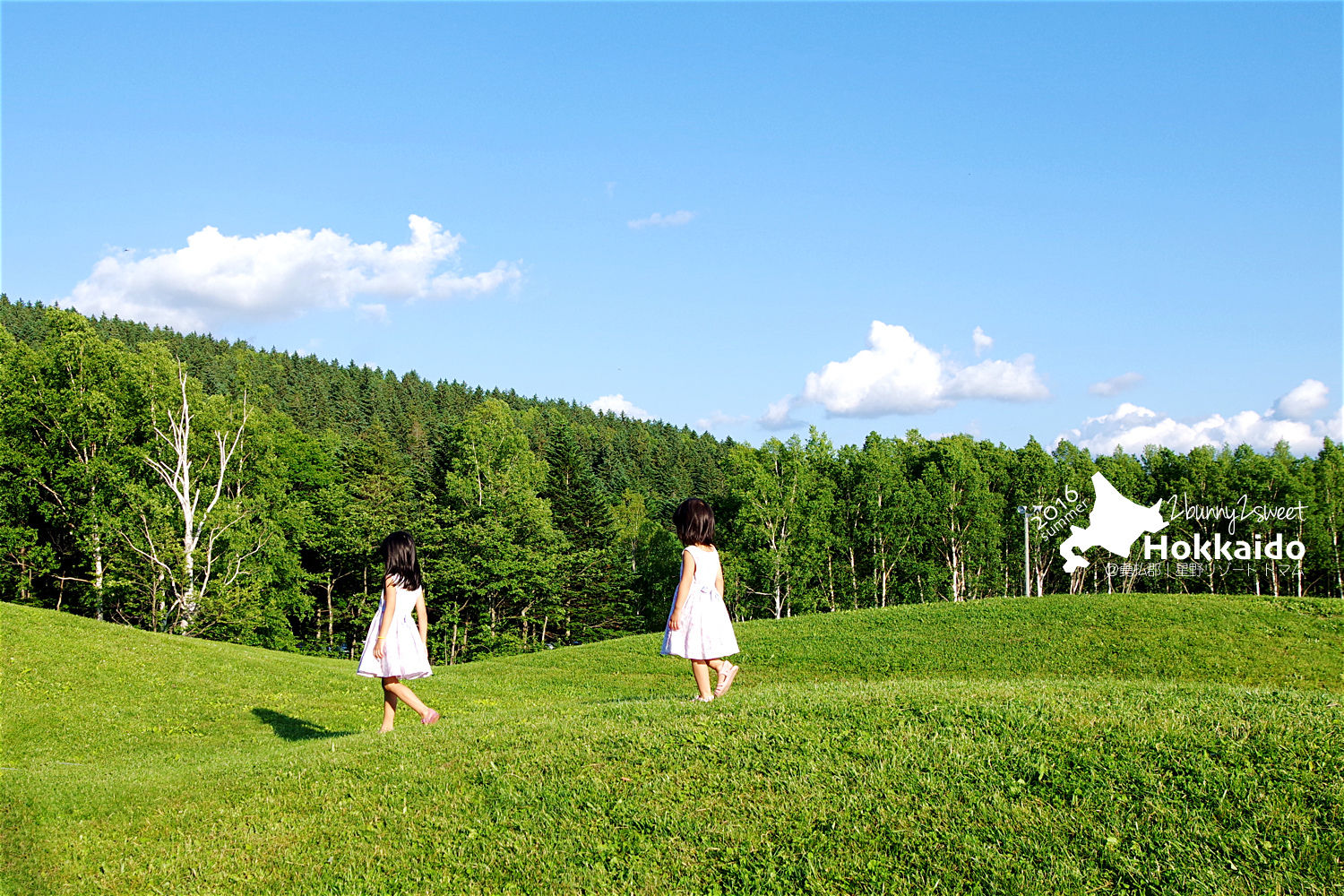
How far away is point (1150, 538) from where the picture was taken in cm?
6106

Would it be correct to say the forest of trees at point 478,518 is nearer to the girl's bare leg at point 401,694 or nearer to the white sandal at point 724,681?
the girl's bare leg at point 401,694

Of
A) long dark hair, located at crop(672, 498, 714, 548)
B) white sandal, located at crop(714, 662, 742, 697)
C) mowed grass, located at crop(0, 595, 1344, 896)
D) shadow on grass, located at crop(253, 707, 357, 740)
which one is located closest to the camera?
mowed grass, located at crop(0, 595, 1344, 896)

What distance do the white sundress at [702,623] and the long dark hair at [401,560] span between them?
3647 millimetres

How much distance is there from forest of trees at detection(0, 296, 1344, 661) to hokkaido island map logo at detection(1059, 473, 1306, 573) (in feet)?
2.97

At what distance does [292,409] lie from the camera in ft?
298

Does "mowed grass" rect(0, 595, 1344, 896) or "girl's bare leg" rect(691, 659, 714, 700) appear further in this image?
"girl's bare leg" rect(691, 659, 714, 700)

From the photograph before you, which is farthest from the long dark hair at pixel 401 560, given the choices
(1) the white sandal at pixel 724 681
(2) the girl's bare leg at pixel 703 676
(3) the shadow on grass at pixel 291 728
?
(3) the shadow on grass at pixel 291 728

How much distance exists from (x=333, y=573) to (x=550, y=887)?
2191 inches

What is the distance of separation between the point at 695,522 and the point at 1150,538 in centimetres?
6169

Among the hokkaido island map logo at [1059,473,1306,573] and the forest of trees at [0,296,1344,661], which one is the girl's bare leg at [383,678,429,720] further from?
the hokkaido island map logo at [1059,473,1306,573]

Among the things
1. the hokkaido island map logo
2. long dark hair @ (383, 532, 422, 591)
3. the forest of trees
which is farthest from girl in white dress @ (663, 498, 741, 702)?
the hokkaido island map logo

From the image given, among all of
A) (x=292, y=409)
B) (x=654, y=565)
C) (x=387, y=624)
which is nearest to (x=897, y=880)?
→ (x=387, y=624)

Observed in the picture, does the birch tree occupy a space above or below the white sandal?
above

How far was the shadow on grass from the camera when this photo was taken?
15.0 metres
